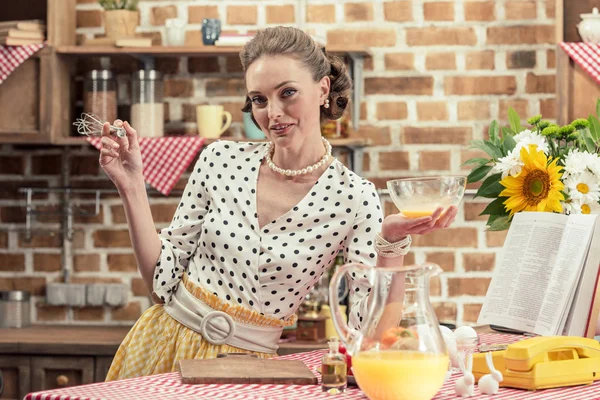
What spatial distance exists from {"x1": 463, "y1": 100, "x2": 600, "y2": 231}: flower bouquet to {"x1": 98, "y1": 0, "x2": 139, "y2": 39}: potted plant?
67.5 inches

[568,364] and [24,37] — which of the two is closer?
[568,364]

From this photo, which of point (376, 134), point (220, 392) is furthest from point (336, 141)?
point (220, 392)

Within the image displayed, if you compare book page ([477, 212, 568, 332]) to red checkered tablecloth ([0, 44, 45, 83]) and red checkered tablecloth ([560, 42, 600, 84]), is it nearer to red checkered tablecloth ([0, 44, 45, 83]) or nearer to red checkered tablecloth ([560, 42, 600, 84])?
red checkered tablecloth ([560, 42, 600, 84])

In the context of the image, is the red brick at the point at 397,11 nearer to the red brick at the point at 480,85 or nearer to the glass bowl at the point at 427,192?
the red brick at the point at 480,85

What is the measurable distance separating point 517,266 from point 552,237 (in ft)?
0.32

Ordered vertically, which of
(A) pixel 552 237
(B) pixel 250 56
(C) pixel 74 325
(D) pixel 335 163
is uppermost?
(B) pixel 250 56

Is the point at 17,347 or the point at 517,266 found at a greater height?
the point at 517,266

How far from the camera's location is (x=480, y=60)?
11.3ft

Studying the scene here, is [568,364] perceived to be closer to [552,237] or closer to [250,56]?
[552,237]

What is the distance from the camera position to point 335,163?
84.8 inches

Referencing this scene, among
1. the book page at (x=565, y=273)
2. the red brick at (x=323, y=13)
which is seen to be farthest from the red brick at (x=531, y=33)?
the book page at (x=565, y=273)

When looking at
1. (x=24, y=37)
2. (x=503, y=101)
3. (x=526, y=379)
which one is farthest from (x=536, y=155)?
(x=24, y=37)

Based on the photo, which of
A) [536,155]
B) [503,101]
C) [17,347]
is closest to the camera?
[536,155]

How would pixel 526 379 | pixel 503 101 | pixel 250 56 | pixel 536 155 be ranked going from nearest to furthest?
pixel 526 379, pixel 536 155, pixel 250 56, pixel 503 101
